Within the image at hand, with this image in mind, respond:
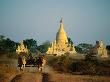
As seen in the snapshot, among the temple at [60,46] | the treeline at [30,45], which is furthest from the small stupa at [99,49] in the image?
the treeline at [30,45]

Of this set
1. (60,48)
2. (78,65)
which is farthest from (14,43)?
(78,65)

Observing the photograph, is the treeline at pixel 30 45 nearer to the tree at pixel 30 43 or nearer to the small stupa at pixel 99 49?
the tree at pixel 30 43

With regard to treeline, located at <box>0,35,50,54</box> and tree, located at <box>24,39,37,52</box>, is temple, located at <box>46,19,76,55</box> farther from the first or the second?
tree, located at <box>24,39,37,52</box>

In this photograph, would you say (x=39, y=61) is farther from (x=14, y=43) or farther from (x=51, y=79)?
(x=14, y=43)

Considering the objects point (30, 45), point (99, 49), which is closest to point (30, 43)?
point (30, 45)

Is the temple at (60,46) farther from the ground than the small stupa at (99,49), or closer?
farther from the ground

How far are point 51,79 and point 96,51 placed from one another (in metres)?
30.1

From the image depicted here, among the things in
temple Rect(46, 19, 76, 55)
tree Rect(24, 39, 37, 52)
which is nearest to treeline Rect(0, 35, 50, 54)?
tree Rect(24, 39, 37, 52)

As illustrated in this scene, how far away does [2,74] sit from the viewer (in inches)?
599

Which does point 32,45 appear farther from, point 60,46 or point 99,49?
point 99,49

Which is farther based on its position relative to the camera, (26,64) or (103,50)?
(103,50)

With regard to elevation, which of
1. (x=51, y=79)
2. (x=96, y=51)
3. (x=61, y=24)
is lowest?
(x=51, y=79)

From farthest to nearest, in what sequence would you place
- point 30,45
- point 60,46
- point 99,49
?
1. point 30,45
2. point 60,46
3. point 99,49

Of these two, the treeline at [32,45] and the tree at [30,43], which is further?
the tree at [30,43]
